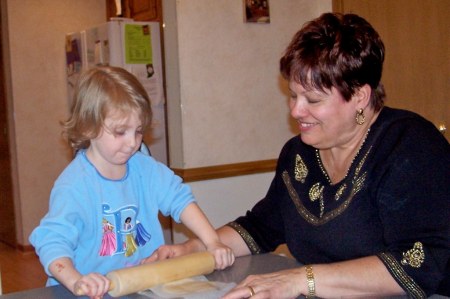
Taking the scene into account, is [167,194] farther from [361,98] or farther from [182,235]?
[182,235]

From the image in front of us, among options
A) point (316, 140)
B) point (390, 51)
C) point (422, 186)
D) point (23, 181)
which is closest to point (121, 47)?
point (390, 51)

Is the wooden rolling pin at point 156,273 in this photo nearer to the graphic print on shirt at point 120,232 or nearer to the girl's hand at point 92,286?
the girl's hand at point 92,286

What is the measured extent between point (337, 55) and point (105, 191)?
0.65 meters

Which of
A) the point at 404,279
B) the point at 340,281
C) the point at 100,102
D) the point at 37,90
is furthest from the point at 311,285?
the point at 37,90

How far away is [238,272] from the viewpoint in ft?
4.93

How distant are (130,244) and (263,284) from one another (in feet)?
1.29

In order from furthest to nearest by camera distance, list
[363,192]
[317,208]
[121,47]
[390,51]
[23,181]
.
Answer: [23,181] → [121,47] → [390,51] → [317,208] → [363,192]

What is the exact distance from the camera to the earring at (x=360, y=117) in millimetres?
1527

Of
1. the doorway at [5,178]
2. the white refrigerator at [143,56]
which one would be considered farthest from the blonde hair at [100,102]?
the doorway at [5,178]

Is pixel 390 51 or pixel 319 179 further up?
pixel 390 51

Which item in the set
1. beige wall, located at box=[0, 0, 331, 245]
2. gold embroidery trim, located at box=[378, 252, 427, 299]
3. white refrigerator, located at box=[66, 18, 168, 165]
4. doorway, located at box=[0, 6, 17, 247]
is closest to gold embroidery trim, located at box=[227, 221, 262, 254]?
gold embroidery trim, located at box=[378, 252, 427, 299]

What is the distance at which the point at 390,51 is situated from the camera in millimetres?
3246

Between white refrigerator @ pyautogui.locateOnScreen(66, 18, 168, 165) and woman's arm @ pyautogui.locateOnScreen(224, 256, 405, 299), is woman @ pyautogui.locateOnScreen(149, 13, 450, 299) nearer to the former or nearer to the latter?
woman's arm @ pyautogui.locateOnScreen(224, 256, 405, 299)

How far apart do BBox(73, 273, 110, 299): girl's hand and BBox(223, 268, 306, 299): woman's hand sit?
0.80ft
